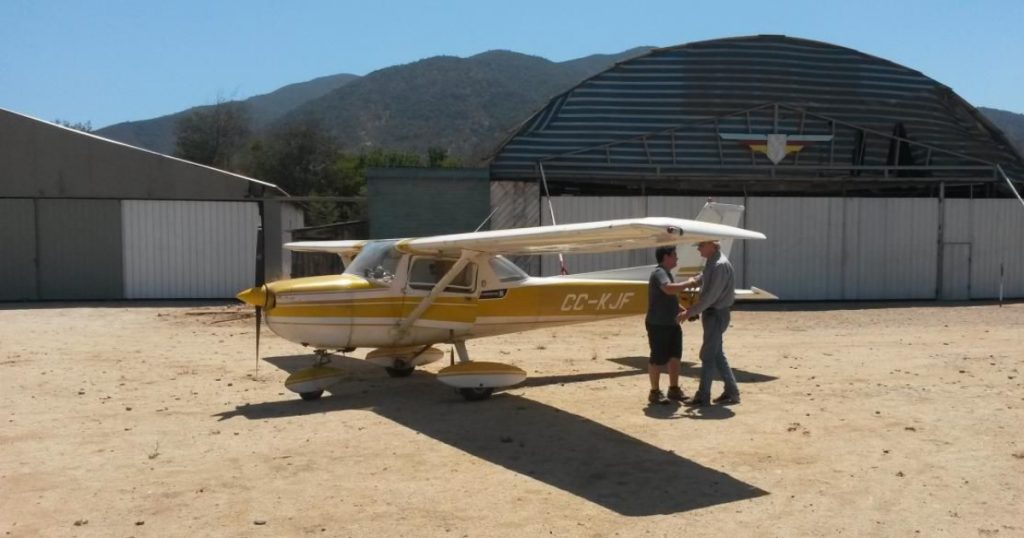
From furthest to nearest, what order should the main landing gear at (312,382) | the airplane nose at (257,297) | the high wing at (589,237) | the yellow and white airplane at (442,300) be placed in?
the main landing gear at (312,382) → the yellow and white airplane at (442,300) → the airplane nose at (257,297) → the high wing at (589,237)

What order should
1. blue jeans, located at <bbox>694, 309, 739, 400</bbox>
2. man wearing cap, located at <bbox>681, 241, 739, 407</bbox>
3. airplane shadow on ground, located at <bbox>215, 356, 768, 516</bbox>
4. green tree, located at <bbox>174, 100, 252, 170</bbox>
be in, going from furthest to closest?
green tree, located at <bbox>174, 100, 252, 170</bbox> → blue jeans, located at <bbox>694, 309, 739, 400</bbox> → man wearing cap, located at <bbox>681, 241, 739, 407</bbox> → airplane shadow on ground, located at <bbox>215, 356, 768, 516</bbox>

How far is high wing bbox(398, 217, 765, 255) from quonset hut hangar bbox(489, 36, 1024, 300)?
483 inches

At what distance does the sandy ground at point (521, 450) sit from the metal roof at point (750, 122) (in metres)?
10.9

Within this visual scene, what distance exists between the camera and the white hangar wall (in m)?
22.5

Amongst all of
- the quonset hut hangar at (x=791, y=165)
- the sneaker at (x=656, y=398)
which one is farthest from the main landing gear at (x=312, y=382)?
the quonset hut hangar at (x=791, y=165)

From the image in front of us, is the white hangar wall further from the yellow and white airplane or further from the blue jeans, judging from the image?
the blue jeans

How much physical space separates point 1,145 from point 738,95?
2116cm

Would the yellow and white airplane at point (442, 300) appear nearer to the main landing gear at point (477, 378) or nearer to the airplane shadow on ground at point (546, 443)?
the main landing gear at point (477, 378)

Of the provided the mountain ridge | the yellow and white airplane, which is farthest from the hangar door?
the mountain ridge

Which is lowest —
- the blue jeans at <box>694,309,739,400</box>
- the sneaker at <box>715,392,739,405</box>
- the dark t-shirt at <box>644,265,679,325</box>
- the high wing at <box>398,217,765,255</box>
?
the sneaker at <box>715,392,739,405</box>

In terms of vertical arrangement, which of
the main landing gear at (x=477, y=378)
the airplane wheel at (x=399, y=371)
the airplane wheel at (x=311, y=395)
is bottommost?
the airplane wheel at (x=399, y=371)

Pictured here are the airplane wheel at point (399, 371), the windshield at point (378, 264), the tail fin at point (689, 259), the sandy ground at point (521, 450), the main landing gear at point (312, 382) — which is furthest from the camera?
the tail fin at point (689, 259)

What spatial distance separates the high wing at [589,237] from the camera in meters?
6.57

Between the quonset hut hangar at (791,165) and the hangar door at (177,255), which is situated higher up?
the quonset hut hangar at (791,165)
